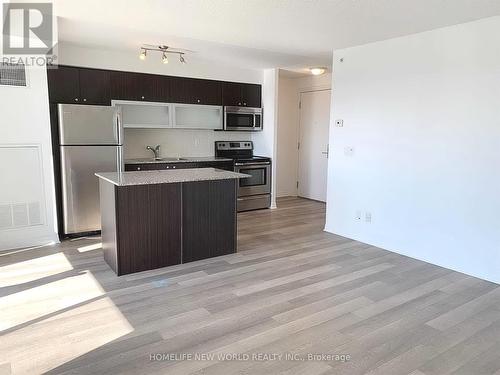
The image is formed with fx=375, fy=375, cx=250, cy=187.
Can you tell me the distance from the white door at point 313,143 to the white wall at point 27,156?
464cm

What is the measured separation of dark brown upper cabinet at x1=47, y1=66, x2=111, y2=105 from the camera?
4.65m

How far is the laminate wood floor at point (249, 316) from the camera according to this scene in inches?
87.6

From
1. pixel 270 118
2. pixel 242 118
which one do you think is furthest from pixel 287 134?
pixel 242 118

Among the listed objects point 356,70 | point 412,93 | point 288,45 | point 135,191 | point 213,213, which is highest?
point 288,45

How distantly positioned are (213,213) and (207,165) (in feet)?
6.47

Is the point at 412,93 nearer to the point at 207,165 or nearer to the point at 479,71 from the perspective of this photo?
the point at 479,71

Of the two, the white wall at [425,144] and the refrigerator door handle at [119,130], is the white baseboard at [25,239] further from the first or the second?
the white wall at [425,144]

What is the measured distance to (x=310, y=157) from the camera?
24.4ft

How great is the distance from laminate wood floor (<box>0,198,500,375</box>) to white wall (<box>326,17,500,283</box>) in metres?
0.40

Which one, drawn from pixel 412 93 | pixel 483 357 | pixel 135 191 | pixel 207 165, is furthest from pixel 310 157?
pixel 483 357

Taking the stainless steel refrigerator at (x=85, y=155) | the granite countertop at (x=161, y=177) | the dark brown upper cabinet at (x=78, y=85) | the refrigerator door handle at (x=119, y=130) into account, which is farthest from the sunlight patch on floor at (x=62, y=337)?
the dark brown upper cabinet at (x=78, y=85)

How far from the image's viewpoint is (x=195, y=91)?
582 centimetres

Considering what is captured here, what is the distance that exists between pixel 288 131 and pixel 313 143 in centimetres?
60

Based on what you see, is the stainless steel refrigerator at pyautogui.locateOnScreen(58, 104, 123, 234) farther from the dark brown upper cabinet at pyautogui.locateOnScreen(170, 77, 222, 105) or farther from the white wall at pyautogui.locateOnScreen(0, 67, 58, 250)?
the dark brown upper cabinet at pyautogui.locateOnScreen(170, 77, 222, 105)
